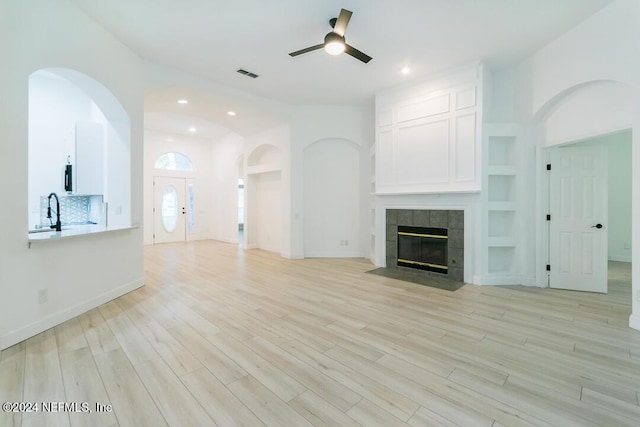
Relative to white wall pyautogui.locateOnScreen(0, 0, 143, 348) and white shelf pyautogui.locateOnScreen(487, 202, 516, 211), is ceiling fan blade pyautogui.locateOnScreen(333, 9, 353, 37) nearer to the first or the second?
white wall pyautogui.locateOnScreen(0, 0, 143, 348)

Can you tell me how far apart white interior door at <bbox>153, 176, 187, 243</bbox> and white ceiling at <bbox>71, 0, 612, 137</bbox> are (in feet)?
17.1

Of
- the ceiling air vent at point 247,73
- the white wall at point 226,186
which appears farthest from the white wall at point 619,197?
the white wall at point 226,186

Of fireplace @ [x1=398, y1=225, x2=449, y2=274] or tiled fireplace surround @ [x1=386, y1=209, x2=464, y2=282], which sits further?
fireplace @ [x1=398, y1=225, x2=449, y2=274]

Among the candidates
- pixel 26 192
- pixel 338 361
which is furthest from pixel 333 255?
pixel 26 192

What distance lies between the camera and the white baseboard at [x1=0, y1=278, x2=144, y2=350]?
7.92 ft

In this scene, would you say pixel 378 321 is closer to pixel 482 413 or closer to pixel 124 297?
pixel 482 413

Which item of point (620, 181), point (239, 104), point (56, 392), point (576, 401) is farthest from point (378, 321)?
point (620, 181)

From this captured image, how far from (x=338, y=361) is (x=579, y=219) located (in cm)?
419

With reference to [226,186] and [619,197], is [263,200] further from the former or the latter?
[619,197]

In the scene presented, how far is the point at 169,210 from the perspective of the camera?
890 cm

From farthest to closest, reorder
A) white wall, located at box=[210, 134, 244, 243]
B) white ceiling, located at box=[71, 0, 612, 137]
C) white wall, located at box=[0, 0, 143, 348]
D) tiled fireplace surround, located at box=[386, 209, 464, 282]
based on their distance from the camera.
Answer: white wall, located at box=[210, 134, 244, 243], tiled fireplace surround, located at box=[386, 209, 464, 282], white ceiling, located at box=[71, 0, 612, 137], white wall, located at box=[0, 0, 143, 348]

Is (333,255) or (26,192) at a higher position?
(26,192)

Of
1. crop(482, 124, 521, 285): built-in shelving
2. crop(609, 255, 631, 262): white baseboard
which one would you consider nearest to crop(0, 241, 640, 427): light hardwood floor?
crop(482, 124, 521, 285): built-in shelving

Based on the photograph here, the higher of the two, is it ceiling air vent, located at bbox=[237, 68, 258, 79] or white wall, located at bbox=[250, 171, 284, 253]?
ceiling air vent, located at bbox=[237, 68, 258, 79]
